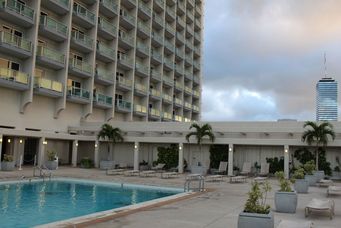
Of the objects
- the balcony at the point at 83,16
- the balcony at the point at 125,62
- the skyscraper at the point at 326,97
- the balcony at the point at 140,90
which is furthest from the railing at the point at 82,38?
the skyscraper at the point at 326,97

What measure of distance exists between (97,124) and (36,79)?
30.3ft

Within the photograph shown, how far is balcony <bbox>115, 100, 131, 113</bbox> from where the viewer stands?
50094mm

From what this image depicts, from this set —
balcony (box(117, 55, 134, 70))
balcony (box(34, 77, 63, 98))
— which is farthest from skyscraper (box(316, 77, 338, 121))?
balcony (box(34, 77, 63, 98))

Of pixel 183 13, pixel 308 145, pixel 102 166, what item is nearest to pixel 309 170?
pixel 308 145

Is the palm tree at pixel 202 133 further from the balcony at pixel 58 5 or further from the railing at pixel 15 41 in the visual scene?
the balcony at pixel 58 5

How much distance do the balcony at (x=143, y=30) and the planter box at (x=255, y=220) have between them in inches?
1900

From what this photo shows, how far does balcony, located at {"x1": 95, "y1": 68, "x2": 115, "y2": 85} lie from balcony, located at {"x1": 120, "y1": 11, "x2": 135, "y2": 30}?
25.1 feet

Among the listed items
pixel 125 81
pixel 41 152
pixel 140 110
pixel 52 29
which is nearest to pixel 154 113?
pixel 140 110

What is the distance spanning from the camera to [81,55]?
44.8 meters

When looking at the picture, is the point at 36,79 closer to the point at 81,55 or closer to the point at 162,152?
the point at 81,55

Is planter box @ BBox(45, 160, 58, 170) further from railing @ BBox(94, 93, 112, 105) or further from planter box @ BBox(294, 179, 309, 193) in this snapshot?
planter box @ BBox(294, 179, 309, 193)

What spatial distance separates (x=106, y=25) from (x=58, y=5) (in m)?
9.03

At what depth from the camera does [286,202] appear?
1407cm

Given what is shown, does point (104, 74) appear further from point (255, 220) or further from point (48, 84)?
point (255, 220)
